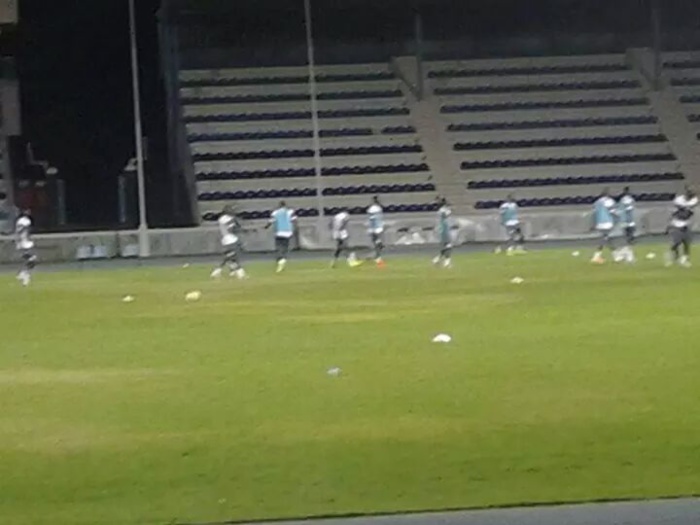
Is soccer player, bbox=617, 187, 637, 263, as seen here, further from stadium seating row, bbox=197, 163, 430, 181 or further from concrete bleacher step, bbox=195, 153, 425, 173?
concrete bleacher step, bbox=195, 153, 425, 173

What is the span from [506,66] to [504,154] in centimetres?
462

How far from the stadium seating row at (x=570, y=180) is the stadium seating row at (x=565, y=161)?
842 mm

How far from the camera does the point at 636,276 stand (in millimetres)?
32844

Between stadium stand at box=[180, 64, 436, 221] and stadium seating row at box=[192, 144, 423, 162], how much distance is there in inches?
1.3

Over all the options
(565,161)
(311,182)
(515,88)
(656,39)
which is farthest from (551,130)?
(311,182)

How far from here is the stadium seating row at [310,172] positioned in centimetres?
5462

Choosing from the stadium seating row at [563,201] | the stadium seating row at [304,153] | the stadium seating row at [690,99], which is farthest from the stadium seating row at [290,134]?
the stadium seating row at [690,99]

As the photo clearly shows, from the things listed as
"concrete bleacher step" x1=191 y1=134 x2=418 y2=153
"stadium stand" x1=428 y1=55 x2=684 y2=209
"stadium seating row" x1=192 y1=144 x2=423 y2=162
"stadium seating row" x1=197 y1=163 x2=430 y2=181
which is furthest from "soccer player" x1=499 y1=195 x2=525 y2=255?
"concrete bleacher step" x1=191 y1=134 x2=418 y2=153

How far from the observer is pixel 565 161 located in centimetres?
5619

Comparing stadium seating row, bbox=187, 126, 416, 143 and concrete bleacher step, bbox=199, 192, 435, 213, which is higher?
stadium seating row, bbox=187, 126, 416, 143

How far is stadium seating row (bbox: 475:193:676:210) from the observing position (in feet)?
177

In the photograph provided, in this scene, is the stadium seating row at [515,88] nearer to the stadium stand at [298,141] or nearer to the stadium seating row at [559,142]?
the stadium stand at [298,141]

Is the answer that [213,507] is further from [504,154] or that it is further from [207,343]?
[504,154]

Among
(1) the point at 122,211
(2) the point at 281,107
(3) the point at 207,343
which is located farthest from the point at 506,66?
(3) the point at 207,343
